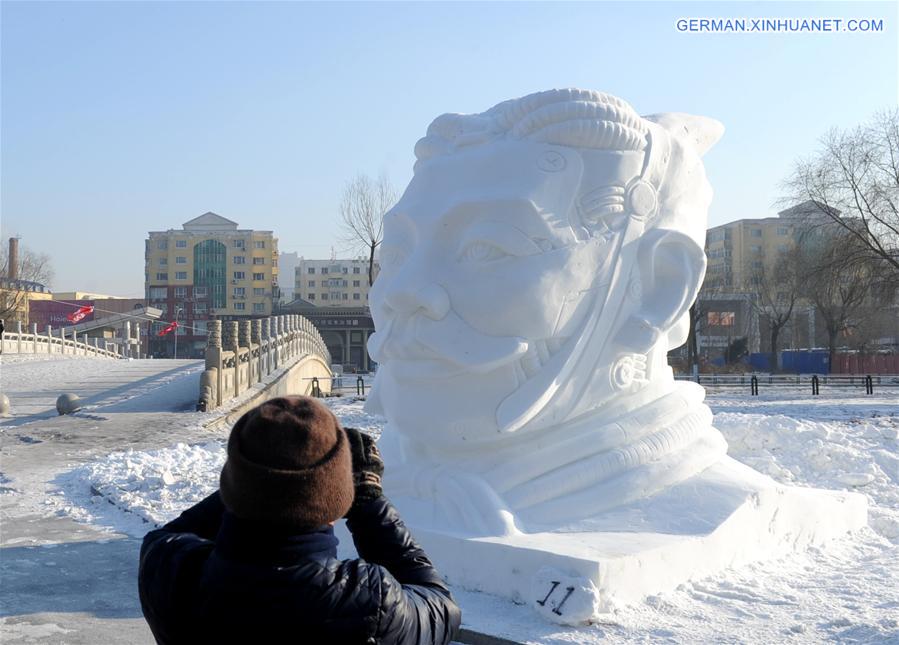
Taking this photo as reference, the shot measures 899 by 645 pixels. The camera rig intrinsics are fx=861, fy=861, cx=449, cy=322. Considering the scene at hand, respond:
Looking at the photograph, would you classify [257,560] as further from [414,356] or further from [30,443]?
[30,443]

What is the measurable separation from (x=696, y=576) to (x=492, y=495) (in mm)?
1166

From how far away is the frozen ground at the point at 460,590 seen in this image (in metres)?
4.07

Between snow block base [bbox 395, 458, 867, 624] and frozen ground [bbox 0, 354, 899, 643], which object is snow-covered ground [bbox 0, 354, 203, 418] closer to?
frozen ground [bbox 0, 354, 899, 643]

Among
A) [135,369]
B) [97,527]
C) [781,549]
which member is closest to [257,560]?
[781,549]

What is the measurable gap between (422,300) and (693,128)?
2.34 meters

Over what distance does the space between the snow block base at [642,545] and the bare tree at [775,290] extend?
94.4 feet

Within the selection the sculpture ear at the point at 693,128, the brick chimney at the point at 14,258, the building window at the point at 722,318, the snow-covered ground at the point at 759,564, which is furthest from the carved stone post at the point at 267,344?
the brick chimney at the point at 14,258

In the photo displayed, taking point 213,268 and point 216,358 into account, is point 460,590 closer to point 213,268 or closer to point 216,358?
point 216,358

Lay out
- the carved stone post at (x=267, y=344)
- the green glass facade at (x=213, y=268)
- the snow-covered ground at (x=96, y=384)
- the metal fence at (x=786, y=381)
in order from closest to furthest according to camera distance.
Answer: the snow-covered ground at (x=96, y=384), the carved stone post at (x=267, y=344), the metal fence at (x=786, y=381), the green glass facade at (x=213, y=268)

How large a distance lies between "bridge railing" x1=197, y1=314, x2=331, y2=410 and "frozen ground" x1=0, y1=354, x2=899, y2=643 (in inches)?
60.7

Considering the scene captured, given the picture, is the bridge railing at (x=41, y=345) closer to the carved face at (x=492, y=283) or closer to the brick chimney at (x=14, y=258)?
the brick chimney at (x=14, y=258)

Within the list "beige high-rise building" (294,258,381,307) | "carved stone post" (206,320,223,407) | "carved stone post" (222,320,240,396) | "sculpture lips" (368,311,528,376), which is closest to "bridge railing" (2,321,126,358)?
"carved stone post" (222,320,240,396)

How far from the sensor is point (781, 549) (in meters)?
5.20

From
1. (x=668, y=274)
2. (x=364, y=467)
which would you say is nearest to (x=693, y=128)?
(x=668, y=274)
